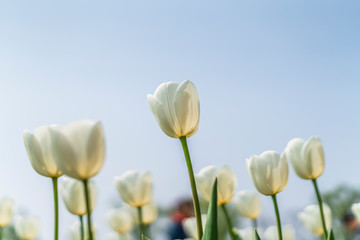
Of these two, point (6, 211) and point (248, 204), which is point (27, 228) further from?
point (248, 204)

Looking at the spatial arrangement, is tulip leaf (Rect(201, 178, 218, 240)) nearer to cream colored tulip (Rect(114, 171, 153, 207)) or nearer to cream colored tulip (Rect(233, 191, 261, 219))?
cream colored tulip (Rect(114, 171, 153, 207))

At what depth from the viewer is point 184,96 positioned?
141 cm

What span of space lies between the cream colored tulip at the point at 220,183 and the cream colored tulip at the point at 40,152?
2.22 feet

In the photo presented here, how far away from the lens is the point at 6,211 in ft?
8.13

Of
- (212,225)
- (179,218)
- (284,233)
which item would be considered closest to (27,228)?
(284,233)

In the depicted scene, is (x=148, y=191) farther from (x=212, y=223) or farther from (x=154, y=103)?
(x=212, y=223)

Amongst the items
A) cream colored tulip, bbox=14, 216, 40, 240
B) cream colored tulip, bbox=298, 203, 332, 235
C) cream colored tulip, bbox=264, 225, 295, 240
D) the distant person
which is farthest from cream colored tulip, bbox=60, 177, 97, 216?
the distant person

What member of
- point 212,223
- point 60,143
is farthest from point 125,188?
point 60,143

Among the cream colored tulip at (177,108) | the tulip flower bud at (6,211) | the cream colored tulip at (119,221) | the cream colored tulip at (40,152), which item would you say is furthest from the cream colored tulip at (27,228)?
the cream colored tulip at (177,108)

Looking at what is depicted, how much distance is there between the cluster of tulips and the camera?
3.14ft

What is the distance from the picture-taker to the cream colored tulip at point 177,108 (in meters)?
1.39

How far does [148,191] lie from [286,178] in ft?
2.29

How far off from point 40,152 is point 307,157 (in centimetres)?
102

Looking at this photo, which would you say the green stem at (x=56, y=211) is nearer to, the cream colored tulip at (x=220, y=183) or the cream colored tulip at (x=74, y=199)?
the cream colored tulip at (x=74, y=199)
